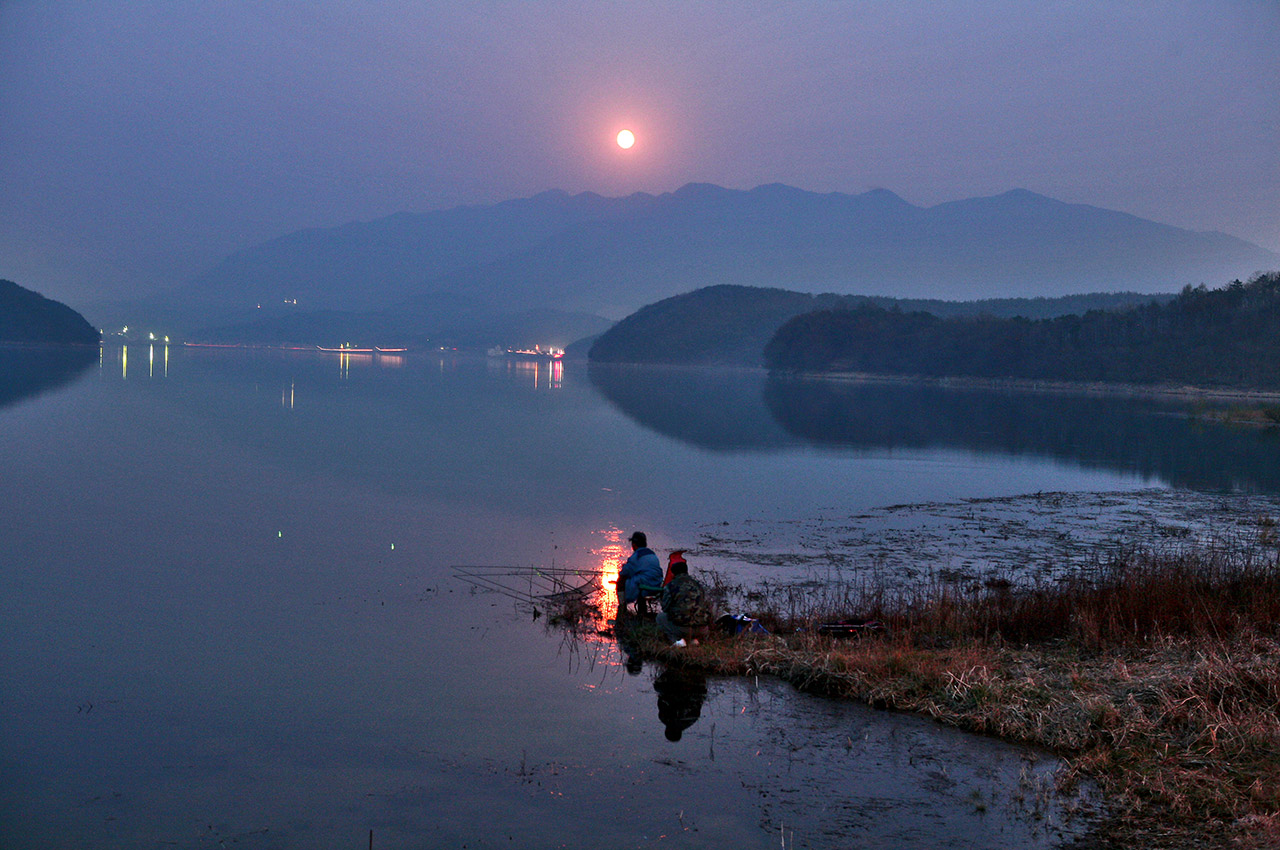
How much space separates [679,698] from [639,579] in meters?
3.02

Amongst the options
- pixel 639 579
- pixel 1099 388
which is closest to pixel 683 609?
pixel 639 579

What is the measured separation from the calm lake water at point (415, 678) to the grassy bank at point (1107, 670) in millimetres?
460

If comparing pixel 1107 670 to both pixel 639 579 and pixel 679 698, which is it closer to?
pixel 679 698

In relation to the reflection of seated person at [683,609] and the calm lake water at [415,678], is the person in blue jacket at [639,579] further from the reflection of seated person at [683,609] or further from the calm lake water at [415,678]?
the calm lake water at [415,678]

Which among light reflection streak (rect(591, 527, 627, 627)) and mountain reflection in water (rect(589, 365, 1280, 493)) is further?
mountain reflection in water (rect(589, 365, 1280, 493))

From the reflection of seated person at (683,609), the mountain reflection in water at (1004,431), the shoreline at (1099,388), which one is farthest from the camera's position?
the shoreline at (1099,388)

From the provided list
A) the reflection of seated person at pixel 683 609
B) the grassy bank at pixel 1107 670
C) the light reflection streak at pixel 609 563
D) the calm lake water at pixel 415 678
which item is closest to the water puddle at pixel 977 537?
the calm lake water at pixel 415 678

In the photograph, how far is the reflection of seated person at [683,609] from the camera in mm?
12320

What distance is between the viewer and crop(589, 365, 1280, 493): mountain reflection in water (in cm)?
3862

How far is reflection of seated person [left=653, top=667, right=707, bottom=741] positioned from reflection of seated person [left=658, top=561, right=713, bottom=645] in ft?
2.65

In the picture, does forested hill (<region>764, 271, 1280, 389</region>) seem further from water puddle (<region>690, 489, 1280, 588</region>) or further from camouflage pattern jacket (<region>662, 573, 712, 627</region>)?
camouflage pattern jacket (<region>662, 573, 712, 627</region>)

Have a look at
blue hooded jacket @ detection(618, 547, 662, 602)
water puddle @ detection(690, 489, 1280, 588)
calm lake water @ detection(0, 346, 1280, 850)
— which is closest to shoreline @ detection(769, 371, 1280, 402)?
calm lake water @ detection(0, 346, 1280, 850)

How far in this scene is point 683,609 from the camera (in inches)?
484

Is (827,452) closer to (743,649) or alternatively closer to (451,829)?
(743,649)
